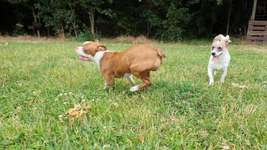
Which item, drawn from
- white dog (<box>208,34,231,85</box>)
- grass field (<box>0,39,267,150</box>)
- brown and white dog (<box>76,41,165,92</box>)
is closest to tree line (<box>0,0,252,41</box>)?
white dog (<box>208,34,231,85</box>)

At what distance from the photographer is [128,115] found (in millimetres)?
4297

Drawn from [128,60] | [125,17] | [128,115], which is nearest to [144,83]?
[128,60]

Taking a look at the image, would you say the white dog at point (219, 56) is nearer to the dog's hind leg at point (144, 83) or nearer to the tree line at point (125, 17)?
the dog's hind leg at point (144, 83)

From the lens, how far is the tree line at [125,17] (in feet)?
61.1

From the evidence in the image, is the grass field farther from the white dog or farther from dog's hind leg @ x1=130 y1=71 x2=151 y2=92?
the white dog

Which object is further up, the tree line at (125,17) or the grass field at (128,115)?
the tree line at (125,17)

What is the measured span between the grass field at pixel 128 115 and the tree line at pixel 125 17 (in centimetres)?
1211

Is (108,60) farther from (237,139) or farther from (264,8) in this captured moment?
(264,8)

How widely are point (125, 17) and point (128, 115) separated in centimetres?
1580

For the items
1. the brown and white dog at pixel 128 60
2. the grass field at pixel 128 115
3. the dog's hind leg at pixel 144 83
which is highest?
the brown and white dog at pixel 128 60

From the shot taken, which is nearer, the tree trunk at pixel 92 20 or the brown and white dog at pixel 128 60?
the brown and white dog at pixel 128 60

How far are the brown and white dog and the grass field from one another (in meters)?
0.24

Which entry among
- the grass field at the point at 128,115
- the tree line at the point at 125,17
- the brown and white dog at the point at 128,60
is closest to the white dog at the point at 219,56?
the grass field at the point at 128,115

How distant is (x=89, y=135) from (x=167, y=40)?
49.6 ft
